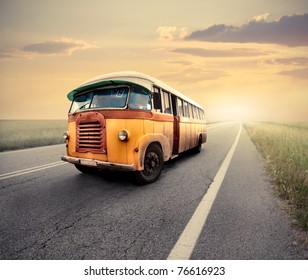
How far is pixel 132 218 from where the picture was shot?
3.35 meters

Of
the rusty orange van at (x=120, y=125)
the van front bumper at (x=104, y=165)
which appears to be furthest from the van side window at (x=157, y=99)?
the van front bumper at (x=104, y=165)

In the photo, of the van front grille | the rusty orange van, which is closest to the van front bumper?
the rusty orange van

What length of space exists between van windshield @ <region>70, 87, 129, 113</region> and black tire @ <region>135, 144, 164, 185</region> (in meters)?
1.15

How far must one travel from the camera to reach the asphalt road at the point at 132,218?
251 centimetres

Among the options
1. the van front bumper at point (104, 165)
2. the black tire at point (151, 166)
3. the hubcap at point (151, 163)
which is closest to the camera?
the van front bumper at point (104, 165)

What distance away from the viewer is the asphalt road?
2510mm

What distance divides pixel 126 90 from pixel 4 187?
3184mm

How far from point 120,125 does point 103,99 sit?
32.3 inches

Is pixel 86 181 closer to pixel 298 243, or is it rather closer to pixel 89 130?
pixel 89 130

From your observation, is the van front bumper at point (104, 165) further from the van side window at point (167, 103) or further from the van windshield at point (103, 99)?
the van side window at point (167, 103)

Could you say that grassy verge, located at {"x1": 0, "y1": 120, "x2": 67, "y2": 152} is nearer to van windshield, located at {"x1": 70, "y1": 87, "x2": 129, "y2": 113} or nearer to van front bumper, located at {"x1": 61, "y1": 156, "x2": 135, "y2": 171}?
van windshield, located at {"x1": 70, "y1": 87, "x2": 129, "y2": 113}

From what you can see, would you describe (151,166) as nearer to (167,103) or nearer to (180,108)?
(167,103)

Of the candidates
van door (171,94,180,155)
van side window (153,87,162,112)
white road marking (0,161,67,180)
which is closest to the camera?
van side window (153,87,162,112)
